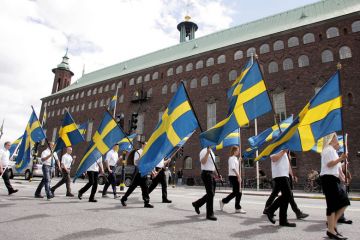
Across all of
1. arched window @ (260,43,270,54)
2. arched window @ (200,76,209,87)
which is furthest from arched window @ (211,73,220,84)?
arched window @ (260,43,270,54)

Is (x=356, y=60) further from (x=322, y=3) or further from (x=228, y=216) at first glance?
(x=228, y=216)

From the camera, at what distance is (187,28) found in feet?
190

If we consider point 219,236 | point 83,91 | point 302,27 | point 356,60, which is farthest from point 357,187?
point 83,91

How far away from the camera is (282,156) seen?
586 centimetres

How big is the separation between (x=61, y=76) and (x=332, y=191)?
2528 inches

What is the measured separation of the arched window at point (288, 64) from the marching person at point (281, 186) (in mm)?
26038

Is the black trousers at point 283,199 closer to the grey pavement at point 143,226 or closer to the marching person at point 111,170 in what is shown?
the grey pavement at point 143,226

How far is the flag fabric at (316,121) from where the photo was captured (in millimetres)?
5879

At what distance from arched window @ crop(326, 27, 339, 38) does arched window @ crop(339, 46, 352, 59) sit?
164 centimetres

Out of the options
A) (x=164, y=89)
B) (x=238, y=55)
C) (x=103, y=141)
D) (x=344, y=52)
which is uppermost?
(x=238, y=55)

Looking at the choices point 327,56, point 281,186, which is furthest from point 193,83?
point 281,186

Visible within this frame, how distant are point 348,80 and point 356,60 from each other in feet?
7.04

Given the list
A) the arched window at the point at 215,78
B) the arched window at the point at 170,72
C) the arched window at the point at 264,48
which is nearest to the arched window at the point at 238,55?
the arched window at the point at 264,48

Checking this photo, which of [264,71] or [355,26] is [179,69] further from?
[355,26]
